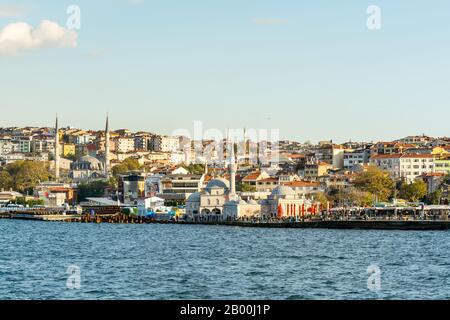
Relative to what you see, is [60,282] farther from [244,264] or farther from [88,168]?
[88,168]

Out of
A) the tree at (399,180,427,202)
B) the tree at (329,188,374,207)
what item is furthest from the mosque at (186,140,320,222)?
the tree at (399,180,427,202)

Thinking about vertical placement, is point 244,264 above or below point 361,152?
below

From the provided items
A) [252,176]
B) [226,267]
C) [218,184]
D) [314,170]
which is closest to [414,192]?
[252,176]

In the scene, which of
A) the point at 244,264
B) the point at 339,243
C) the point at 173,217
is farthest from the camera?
the point at 173,217

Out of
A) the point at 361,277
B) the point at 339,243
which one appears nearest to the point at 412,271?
the point at 361,277

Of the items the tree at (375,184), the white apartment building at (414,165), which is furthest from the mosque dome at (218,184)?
the white apartment building at (414,165)

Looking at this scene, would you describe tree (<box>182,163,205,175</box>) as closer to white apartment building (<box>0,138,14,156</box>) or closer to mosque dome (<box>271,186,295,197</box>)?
mosque dome (<box>271,186,295,197</box>)

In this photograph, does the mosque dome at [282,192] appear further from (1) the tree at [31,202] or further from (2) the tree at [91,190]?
(2) the tree at [91,190]
